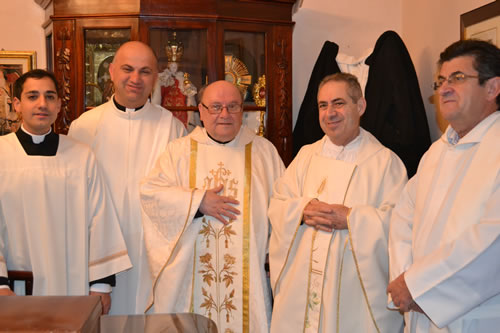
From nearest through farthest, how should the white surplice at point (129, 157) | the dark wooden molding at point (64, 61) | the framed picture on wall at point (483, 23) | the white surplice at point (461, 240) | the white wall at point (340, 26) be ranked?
the white surplice at point (461, 240) < the framed picture on wall at point (483, 23) < the white surplice at point (129, 157) < the dark wooden molding at point (64, 61) < the white wall at point (340, 26)

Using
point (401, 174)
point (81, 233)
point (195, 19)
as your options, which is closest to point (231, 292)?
point (81, 233)

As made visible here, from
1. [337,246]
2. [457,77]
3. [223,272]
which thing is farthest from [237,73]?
[457,77]

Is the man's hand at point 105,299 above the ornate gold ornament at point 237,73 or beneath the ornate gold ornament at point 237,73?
beneath

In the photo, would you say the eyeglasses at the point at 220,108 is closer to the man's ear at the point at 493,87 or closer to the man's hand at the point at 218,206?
the man's hand at the point at 218,206

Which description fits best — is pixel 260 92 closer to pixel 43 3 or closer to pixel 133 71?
pixel 133 71

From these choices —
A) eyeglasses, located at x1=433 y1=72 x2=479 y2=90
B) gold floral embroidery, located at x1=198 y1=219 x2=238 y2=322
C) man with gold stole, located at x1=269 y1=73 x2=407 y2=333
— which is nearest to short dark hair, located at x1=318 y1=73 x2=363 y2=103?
man with gold stole, located at x1=269 y1=73 x2=407 y2=333

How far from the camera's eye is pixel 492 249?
7.45 feet

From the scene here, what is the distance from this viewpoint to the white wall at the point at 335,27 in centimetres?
527

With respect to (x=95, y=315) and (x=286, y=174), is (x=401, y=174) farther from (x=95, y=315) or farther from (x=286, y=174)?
(x=95, y=315)

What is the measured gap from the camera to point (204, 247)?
3494 mm

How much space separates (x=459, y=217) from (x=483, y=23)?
1803mm

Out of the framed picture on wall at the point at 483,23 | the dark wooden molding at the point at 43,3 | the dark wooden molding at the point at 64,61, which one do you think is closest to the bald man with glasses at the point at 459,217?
the framed picture on wall at the point at 483,23

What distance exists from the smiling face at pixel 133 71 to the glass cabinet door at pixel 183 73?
766 mm

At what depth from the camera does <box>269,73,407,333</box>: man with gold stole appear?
301 cm
